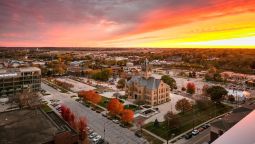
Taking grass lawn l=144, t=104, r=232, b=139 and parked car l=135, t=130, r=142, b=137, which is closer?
parked car l=135, t=130, r=142, b=137

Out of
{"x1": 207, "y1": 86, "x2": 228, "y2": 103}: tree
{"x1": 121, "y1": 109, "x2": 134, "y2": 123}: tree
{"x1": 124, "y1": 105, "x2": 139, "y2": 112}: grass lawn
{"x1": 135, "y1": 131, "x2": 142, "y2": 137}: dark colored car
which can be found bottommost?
{"x1": 135, "y1": 131, "x2": 142, "y2": 137}: dark colored car

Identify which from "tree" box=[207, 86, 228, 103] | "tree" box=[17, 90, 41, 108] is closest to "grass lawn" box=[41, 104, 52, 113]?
"tree" box=[17, 90, 41, 108]

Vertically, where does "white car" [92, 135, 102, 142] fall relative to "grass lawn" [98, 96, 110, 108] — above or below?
below

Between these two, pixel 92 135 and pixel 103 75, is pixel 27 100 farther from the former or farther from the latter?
pixel 103 75

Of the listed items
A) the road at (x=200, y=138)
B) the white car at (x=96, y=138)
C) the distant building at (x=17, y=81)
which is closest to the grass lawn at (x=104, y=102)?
the white car at (x=96, y=138)

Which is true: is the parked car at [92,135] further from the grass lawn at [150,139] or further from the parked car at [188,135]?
the parked car at [188,135]

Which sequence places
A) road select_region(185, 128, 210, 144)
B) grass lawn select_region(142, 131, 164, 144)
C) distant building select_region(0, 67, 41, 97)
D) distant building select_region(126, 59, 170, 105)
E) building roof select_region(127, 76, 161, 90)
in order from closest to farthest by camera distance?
road select_region(185, 128, 210, 144)
grass lawn select_region(142, 131, 164, 144)
distant building select_region(126, 59, 170, 105)
building roof select_region(127, 76, 161, 90)
distant building select_region(0, 67, 41, 97)

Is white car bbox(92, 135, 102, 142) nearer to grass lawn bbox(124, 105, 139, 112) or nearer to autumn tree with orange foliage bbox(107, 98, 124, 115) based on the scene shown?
autumn tree with orange foliage bbox(107, 98, 124, 115)
